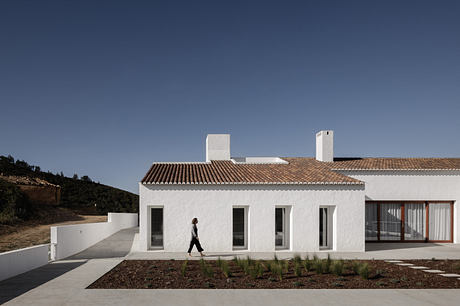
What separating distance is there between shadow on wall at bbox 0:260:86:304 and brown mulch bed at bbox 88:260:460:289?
61.4 inches

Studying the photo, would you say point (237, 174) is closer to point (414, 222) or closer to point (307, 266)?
point (307, 266)

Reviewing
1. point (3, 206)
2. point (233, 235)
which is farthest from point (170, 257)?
point (3, 206)

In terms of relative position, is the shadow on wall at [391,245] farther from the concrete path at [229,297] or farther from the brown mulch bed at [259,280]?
the concrete path at [229,297]

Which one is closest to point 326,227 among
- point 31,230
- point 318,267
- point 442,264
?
point 442,264

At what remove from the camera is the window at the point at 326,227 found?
17484 millimetres

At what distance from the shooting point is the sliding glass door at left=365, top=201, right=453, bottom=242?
20.8 m

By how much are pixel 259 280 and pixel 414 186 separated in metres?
14.3

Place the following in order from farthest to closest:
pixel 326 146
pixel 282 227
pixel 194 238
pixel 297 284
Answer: pixel 326 146 < pixel 282 227 < pixel 194 238 < pixel 297 284

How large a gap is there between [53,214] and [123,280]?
2514 cm

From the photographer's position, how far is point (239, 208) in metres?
17.5

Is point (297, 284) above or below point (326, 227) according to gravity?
below

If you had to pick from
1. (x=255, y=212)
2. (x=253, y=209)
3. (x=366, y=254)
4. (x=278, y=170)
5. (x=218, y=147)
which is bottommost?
(x=366, y=254)

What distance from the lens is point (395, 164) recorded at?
22.1 m

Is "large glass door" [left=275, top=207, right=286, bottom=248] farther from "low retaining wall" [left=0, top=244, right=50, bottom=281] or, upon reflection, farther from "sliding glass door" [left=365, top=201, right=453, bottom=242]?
"low retaining wall" [left=0, top=244, right=50, bottom=281]
